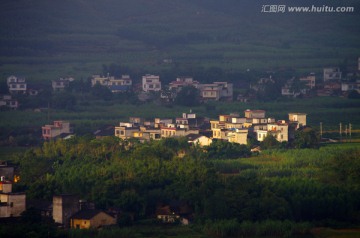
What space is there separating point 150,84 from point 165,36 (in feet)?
39.9

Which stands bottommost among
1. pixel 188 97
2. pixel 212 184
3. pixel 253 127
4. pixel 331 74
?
pixel 212 184

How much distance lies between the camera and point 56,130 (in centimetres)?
3759

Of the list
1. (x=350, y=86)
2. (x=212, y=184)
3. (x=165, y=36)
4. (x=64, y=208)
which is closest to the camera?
(x=64, y=208)

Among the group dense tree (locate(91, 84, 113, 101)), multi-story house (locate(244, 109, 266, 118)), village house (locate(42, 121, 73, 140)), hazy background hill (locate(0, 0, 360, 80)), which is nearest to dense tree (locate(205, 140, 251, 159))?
multi-story house (locate(244, 109, 266, 118))

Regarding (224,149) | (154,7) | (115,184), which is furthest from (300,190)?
(154,7)

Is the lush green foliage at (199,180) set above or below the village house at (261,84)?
below

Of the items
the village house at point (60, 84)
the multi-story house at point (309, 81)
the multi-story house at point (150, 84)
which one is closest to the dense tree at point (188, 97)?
the multi-story house at point (150, 84)

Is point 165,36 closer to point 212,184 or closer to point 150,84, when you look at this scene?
point 150,84

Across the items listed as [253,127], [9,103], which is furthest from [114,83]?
[253,127]

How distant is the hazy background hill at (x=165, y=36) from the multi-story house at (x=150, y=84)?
3434mm

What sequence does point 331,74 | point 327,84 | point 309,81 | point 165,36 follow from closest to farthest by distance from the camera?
point 309,81
point 327,84
point 331,74
point 165,36

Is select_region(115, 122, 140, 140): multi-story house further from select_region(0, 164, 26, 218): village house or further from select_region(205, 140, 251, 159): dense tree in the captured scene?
select_region(0, 164, 26, 218): village house

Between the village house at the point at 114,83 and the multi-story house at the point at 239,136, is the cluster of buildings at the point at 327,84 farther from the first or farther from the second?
the multi-story house at the point at 239,136

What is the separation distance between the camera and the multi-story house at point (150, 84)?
158ft
